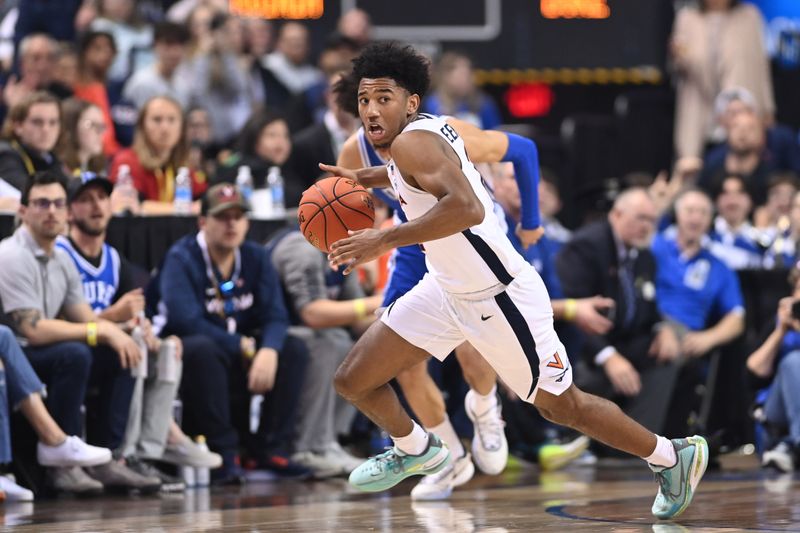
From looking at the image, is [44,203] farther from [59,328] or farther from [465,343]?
[465,343]

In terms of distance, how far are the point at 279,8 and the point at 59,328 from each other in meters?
6.57

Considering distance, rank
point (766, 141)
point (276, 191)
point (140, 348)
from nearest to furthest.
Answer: point (140, 348)
point (276, 191)
point (766, 141)

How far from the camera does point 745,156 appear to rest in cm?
1288

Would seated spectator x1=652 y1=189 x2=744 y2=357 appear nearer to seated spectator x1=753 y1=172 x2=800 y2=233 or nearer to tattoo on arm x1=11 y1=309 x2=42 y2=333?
seated spectator x1=753 y1=172 x2=800 y2=233

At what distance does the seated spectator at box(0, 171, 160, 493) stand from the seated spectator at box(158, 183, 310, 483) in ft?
1.92

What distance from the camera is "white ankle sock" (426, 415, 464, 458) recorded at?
752cm

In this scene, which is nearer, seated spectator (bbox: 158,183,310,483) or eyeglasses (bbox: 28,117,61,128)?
seated spectator (bbox: 158,183,310,483)

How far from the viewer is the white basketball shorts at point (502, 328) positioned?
5914 mm

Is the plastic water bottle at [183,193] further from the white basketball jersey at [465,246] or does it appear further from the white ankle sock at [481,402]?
the white basketball jersey at [465,246]

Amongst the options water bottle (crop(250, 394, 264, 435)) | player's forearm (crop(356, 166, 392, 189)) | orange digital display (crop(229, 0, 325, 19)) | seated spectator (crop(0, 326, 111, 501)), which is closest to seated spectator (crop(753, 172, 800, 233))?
orange digital display (crop(229, 0, 325, 19))

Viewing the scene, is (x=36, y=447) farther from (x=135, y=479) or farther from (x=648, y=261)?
(x=648, y=261)

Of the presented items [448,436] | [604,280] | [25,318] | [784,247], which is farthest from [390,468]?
[784,247]

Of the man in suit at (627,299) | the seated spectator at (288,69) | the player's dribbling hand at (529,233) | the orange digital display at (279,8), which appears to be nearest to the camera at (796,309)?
the man in suit at (627,299)

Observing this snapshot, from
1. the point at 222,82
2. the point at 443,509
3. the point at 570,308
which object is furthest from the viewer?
the point at 222,82
